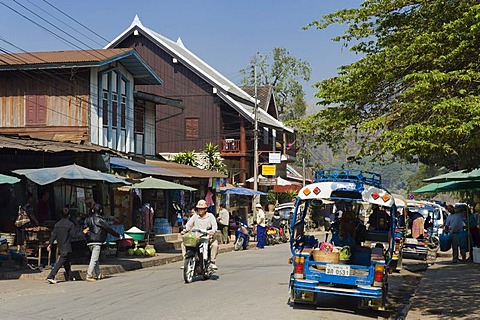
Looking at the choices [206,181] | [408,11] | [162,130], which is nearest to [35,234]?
[408,11]

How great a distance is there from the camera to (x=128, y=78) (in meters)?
31.7

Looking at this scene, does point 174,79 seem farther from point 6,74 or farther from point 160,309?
point 160,309

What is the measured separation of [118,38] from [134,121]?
14.0m

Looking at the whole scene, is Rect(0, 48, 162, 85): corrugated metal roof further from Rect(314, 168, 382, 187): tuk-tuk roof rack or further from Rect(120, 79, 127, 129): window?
Rect(314, 168, 382, 187): tuk-tuk roof rack

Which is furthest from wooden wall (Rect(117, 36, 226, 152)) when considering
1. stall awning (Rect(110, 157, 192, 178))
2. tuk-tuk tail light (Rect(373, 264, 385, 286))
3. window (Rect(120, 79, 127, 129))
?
tuk-tuk tail light (Rect(373, 264, 385, 286))

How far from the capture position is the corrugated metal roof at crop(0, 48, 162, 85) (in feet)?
87.5

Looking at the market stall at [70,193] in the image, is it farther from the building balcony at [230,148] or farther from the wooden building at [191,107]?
the wooden building at [191,107]

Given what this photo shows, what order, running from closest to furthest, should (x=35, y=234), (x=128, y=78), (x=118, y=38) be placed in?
1. (x=35, y=234)
2. (x=128, y=78)
3. (x=118, y=38)

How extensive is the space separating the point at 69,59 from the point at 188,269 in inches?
590

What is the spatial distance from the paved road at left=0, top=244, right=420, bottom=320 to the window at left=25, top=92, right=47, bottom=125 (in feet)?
40.1

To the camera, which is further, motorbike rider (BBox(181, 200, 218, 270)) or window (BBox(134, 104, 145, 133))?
window (BBox(134, 104, 145, 133))

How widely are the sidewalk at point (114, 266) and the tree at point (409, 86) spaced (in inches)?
306

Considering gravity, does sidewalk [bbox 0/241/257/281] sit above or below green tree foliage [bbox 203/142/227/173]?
below

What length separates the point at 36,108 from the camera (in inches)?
1099
